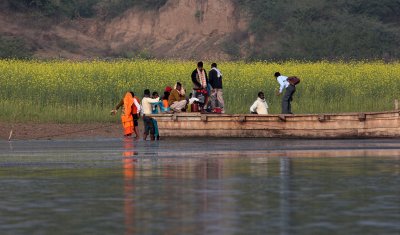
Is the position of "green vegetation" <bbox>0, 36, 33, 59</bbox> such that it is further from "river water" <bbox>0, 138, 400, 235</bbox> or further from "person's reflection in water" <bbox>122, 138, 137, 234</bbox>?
"river water" <bbox>0, 138, 400, 235</bbox>

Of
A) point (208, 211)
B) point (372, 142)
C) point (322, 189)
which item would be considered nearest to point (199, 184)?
point (322, 189)

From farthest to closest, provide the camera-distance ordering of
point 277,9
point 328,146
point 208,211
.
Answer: point 277,9
point 328,146
point 208,211

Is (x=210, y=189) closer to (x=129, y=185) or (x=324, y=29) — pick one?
(x=129, y=185)

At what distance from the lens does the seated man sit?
1309 inches

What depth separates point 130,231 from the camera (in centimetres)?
1280

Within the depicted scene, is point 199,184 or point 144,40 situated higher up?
point 144,40

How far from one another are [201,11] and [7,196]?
235 feet

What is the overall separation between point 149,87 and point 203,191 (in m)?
29.1

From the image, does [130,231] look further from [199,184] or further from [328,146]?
[328,146]

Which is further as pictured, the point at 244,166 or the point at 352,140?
the point at 352,140

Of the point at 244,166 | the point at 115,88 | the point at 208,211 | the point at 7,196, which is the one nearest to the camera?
the point at 208,211

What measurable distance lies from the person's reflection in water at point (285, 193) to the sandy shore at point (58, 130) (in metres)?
14.0

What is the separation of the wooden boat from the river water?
405cm

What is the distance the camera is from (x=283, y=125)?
32.0 meters
